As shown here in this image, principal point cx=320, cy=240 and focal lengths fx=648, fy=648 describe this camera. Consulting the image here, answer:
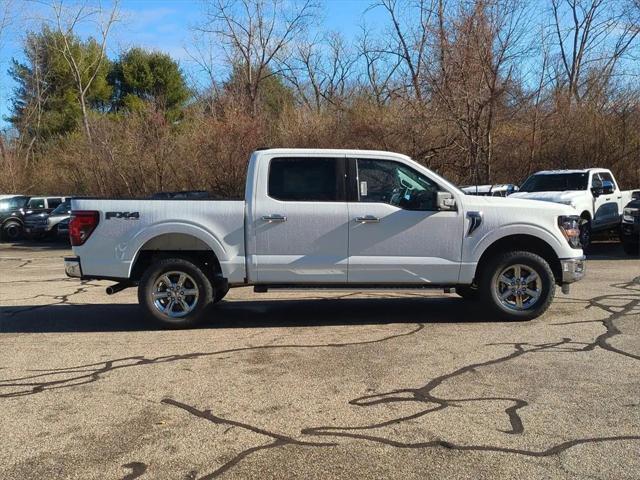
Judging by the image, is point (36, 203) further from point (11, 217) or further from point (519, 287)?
Answer: point (519, 287)

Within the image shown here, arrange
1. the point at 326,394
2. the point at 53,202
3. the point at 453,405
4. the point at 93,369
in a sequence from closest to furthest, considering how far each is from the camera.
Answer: the point at 453,405 < the point at 326,394 < the point at 93,369 < the point at 53,202

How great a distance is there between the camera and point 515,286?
7.94 m

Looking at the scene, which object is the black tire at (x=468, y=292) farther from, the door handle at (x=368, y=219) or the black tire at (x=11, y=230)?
the black tire at (x=11, y=230)

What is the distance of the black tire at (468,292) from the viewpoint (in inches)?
339

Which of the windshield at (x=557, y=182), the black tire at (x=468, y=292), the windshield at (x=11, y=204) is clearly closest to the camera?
the black tire at (x=468, y=292)

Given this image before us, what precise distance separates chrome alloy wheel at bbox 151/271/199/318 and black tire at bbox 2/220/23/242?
21.6 m

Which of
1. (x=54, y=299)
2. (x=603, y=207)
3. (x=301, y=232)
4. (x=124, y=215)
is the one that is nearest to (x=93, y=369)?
(x=124, y=215)

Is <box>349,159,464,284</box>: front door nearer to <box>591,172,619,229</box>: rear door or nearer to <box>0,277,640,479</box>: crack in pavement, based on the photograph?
<box>0,277,640,479</box>: crack in pavement

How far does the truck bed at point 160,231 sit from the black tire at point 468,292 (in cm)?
299

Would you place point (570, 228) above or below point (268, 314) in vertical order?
above

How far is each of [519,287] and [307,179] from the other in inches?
115

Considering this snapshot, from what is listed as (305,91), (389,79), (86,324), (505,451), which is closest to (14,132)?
(305,91)

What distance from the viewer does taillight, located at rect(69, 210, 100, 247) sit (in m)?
7.82

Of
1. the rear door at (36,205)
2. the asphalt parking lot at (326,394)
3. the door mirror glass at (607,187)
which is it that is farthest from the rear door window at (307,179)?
the rear door at (36,205)
